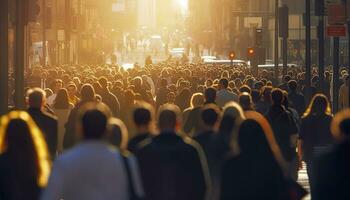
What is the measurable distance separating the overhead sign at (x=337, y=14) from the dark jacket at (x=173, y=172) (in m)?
18.1

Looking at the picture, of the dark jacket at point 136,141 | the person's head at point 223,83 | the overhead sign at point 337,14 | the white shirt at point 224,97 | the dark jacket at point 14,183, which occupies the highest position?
the overhead sign at point 337,14

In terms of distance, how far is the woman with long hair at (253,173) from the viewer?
396 inches

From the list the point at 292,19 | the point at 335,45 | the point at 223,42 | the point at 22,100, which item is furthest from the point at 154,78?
the point at 223,42

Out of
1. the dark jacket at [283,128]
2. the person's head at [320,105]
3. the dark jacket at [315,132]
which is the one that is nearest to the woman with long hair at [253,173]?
the dark jacket at [283,128]

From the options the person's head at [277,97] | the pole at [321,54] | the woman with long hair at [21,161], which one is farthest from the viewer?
the pole at [321,54]

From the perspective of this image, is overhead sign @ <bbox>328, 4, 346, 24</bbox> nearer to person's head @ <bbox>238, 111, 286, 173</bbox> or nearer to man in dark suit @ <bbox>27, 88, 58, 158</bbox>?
man in dark suit @ <bbox>27, 88, 58, 158</bbox>

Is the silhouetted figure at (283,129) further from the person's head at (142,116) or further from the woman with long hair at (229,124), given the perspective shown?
the person's head at (142,116)

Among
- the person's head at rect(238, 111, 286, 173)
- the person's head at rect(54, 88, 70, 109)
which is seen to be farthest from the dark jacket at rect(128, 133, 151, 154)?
the person's head at rect(54, 88, 70, 109)

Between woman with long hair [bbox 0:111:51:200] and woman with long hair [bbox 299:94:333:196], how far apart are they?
6770 mm

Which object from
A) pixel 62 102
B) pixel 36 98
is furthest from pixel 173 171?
pixel 62 102

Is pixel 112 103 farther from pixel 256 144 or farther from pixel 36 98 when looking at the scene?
pixel 256 144

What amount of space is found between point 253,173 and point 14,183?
72.8 inches

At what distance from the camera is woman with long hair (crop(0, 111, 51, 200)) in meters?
10.0

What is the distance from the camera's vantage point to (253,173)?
10078 mm
